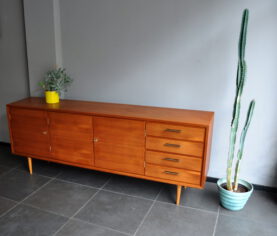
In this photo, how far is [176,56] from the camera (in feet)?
8.61

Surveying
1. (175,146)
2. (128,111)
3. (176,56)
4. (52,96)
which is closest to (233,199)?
(175,146)

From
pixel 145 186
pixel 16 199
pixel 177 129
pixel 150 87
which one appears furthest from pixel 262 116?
pixel 16 199

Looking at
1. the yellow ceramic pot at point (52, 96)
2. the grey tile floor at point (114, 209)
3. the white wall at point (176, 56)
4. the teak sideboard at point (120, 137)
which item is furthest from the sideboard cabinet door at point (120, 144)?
the yellow ceramic pot at point (52, 96)

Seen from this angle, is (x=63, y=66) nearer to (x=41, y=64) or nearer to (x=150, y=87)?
(x=41, y=64)

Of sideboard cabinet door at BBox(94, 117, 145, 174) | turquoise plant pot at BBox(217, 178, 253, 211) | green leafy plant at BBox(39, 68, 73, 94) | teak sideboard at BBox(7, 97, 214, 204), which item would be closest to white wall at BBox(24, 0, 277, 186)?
green leafy plant at BBox(39, 68, 73, 94)

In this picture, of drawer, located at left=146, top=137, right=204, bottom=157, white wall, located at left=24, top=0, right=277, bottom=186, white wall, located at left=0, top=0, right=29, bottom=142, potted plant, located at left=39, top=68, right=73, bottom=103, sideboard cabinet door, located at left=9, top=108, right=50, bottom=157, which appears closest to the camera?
drawer, located at left=146, top=137, right=204, bottom=157

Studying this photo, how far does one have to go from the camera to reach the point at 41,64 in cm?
314

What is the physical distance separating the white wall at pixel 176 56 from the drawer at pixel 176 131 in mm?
490

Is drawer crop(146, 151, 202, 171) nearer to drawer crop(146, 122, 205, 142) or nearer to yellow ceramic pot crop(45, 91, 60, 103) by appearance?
drawer crop(146, 122, 205, 142)

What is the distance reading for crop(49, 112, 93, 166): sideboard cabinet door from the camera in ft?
8.52

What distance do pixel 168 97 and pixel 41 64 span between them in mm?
1478

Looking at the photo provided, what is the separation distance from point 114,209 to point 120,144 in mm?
552

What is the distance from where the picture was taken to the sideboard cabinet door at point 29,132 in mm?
2770

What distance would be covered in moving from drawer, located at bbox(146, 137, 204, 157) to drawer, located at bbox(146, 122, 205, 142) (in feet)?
0.14
